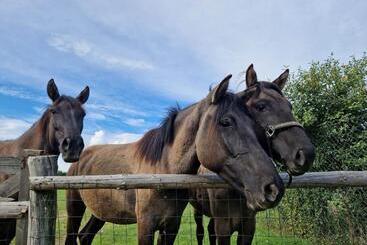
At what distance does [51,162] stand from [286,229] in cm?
691

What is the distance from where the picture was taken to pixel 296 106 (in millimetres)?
8914

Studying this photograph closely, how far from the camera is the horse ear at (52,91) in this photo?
20.9 feet

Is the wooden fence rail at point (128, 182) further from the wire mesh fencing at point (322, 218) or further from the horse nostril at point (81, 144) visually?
the wire mesh fencing at point (322, 218)

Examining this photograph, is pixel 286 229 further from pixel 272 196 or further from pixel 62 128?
pixel 272 196

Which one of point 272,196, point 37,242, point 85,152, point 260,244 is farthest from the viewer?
point 260,244

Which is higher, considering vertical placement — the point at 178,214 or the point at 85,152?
the point at 85,152

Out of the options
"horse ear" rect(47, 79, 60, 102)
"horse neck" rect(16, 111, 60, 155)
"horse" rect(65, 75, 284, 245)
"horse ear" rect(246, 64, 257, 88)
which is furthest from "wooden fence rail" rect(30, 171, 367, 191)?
"horse ear" rect(47, 79, 60, 102)

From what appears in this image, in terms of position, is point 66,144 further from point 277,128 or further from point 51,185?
point 277,128

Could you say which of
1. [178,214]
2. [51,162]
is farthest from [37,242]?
[178,214]

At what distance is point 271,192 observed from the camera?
297cm

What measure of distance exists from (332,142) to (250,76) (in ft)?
13.9

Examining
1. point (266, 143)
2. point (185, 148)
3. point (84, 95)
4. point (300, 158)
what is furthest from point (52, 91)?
point (300, 158)

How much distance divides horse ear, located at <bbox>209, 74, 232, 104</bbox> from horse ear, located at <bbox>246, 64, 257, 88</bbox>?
851mm

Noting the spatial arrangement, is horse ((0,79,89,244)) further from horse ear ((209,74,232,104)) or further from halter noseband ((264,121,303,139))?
halter noseband ((264,121,303,139))
